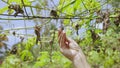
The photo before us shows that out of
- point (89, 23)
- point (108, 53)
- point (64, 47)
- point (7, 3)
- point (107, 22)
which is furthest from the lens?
point (108, 53)

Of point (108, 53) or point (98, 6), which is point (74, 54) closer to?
point (98, 6)

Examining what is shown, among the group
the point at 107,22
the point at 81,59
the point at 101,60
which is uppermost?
the point at 107,22

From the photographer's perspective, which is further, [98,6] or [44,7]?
[98,6]

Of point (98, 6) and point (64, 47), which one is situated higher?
point (98, 6)

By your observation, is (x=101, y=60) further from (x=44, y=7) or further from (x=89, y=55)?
(x=44, y=7)

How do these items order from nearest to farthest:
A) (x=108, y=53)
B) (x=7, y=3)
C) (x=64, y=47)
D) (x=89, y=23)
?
(x=7, y=3), (x=64, y=47), (x=89, y=23), (x=108, y=53)

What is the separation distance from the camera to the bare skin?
1.66m

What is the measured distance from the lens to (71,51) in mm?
1697

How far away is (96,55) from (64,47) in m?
1.53

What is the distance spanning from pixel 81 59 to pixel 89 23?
1.65ft

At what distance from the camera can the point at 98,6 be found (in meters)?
1.94

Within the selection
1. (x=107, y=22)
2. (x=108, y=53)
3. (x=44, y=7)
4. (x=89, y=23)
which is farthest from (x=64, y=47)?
(x=108, y=53)

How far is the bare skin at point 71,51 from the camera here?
1661 mm

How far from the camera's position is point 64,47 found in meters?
1.67
